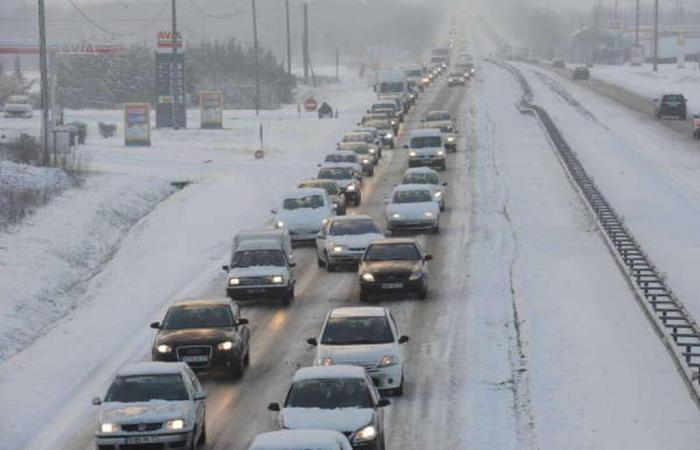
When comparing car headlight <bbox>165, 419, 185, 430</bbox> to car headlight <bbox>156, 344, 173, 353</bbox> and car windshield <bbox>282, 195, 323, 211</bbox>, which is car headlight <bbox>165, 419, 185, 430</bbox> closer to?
car headlight <bbox>156, 344, 173, 353</bbox>

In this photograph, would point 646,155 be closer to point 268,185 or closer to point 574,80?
point 268,185

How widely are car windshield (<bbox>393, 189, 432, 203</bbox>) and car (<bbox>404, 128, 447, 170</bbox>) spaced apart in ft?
56.3

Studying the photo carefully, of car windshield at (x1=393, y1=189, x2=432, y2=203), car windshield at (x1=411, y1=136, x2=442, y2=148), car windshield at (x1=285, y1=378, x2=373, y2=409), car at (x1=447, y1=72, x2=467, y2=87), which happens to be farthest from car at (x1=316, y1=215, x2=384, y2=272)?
car at (x1=447, y1=72, x2=467, y2=87)

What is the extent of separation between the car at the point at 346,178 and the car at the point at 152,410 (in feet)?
100

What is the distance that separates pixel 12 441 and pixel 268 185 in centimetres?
3628

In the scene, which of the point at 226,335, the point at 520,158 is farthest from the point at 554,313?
the point at 520,158

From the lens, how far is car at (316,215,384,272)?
38.4 m

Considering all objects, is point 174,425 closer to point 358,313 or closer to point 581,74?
point 358,313

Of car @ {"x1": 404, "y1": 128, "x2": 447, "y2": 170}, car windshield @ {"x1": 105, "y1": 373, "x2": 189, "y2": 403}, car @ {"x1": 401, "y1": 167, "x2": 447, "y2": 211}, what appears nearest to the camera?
car windshield @ {"x1": 105, "y1": 373, "x2": 189, "y2": 403}

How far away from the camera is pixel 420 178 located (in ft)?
167

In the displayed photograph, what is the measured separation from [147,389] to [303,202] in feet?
76.5

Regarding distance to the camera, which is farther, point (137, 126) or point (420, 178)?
point (137, 126)

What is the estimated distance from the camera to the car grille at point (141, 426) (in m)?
20.3

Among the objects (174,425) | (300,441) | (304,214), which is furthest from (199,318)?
(304,214)
